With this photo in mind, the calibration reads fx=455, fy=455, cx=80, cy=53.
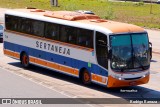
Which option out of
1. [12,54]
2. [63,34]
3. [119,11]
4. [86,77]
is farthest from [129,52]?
[119,11]

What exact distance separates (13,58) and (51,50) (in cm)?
401

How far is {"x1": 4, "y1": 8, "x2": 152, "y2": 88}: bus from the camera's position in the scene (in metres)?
18.0

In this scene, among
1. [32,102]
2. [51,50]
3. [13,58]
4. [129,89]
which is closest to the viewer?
[32,102]

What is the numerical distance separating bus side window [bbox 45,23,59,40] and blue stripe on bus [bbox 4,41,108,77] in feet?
2.73

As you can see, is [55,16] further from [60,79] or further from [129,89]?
[129,89]

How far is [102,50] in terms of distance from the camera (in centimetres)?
1841

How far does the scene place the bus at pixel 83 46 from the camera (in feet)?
59.1

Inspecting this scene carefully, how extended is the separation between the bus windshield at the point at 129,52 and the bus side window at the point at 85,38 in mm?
1432

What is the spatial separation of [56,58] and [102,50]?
3619mm

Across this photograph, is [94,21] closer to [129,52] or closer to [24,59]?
[129,52]

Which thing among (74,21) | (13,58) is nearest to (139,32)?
(74,21)

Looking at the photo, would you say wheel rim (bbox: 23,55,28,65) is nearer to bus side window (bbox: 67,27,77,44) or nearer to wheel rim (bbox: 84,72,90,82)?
bus side window (bbox: 67,27,77,44)

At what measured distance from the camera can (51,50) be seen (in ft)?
71.3

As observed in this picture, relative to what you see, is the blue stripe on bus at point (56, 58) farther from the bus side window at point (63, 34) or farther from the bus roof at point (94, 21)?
the bus roof at point (94, 21)
